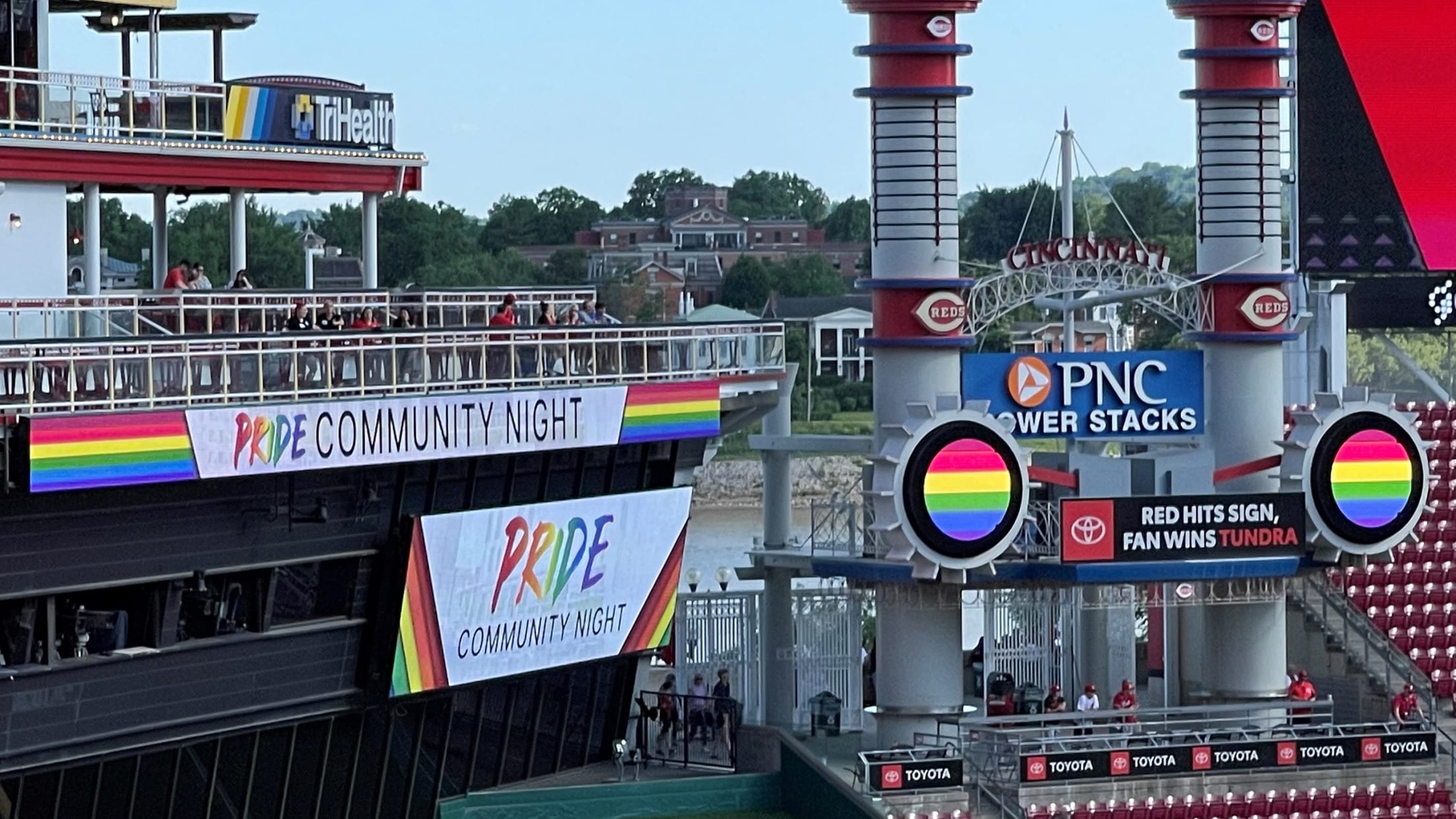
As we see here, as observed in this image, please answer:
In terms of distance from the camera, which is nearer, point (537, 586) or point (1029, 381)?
point (537, 586)

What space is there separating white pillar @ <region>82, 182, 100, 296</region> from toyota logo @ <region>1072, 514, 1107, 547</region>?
38.9 feet

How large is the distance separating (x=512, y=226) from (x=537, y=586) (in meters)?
106

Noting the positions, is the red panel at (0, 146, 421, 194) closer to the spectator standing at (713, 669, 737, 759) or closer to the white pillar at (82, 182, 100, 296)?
the white pillar at (82, 182, 100, 296)

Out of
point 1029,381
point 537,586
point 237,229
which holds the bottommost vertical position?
point 537,586

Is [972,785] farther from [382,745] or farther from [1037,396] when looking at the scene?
[382,745]

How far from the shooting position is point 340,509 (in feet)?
99.8

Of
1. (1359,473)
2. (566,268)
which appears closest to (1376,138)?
(1359,473)

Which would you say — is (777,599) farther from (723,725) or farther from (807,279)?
(807,279)

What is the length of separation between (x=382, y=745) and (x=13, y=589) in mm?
6357

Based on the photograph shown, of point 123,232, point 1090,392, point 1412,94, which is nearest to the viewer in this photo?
point 1090,392

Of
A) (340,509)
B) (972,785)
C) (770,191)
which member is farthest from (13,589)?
(770,191)

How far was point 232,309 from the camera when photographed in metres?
31.1

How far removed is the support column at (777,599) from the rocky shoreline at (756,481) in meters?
63.5

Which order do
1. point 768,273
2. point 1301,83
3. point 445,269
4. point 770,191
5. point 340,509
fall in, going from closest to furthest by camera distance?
point 340,509, point 1301,83, point 445,269, point 768,273, point 770,191
